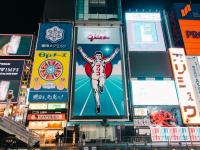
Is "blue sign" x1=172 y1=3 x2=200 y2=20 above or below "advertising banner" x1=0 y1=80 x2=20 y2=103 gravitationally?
above

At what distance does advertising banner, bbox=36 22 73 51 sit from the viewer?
44.6 metres

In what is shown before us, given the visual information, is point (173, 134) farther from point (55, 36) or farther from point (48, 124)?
point (55, 36)

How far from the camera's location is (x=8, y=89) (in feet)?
138

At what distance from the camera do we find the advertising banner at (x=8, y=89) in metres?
41.3

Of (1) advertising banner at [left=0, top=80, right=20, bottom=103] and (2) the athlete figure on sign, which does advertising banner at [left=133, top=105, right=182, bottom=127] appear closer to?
(2) the athlete figure on sign

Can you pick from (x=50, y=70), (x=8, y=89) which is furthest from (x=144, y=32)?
(x=8, y=89)

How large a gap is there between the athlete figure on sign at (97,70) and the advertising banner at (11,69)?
9.37 metres

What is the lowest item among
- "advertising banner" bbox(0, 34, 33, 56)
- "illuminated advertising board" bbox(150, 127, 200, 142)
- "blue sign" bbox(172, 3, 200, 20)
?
"illuminated advertising board" bbox(150, 127, 200, 142)

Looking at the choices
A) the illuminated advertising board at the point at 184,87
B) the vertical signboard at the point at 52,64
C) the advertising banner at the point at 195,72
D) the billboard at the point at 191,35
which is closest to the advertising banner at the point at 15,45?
the vertical signboard at the point at 52,64

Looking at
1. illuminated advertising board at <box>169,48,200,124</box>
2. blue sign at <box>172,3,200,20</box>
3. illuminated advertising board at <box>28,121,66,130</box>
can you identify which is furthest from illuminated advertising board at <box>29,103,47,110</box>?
blue sign at <box>172,3,200,20</box>

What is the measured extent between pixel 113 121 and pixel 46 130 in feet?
29.5

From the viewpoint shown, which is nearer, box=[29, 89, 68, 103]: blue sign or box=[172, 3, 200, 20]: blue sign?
box=[29, 89, 68, 103]: blue sign

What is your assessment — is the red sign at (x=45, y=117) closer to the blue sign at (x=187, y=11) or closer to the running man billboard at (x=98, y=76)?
the running man billboard at (x=98, y=76)

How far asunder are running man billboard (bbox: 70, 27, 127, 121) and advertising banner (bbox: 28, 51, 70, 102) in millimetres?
1542
